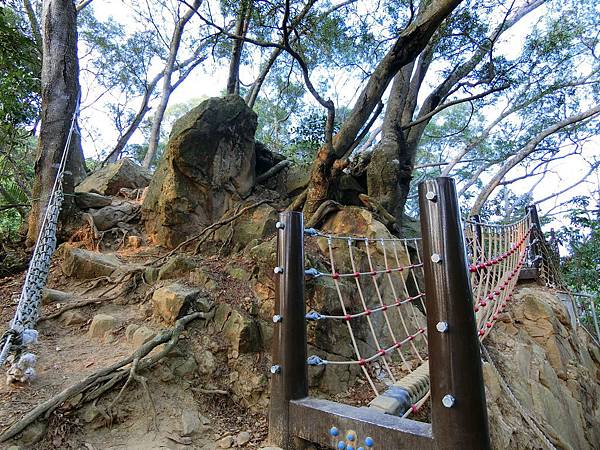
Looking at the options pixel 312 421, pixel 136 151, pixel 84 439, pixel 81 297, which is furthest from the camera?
pixel 136 151

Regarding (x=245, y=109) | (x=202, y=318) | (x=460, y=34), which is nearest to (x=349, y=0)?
(x=460, y=34)

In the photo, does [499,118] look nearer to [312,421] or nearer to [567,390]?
[567,390]

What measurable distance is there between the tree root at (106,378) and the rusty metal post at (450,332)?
4.74 ft

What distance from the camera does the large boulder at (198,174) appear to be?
4047 millimetres

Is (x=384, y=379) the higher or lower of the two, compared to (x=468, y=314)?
lower

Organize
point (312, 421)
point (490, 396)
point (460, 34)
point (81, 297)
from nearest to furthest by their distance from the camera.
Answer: point (312, 421) < point (490, 396) < point (81, 297) < point (460, 34)

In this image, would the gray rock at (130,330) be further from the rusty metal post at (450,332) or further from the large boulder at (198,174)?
the rusty metal post at (450,332)

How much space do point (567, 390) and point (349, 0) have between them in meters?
6.56

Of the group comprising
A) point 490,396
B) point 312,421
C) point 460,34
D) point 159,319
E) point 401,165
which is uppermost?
point 460,34

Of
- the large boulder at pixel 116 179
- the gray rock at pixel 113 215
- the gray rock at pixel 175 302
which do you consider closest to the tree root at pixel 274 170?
the gray rock at pixel 113 215

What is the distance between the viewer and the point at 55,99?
147 inches

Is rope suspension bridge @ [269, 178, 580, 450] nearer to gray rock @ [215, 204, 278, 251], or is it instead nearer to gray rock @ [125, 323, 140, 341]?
gray rock @ [125, 323, 140, 341]

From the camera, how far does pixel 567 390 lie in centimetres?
337

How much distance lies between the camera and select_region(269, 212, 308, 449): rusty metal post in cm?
139
